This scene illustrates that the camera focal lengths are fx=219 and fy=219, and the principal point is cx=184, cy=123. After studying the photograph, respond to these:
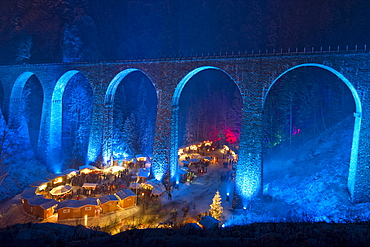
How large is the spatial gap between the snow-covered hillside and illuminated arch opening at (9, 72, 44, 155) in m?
29.3

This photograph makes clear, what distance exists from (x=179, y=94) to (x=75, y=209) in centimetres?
1327

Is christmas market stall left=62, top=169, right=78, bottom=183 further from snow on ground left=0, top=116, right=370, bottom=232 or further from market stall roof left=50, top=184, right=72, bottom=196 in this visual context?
snow on ground left=0, top=116, right=370, bottom=232

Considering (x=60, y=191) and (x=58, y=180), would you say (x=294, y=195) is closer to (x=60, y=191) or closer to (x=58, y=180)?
(x=60, y=191)

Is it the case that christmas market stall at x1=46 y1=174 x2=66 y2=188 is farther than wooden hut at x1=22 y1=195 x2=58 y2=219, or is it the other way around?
christmas market stall at x1=46 y1=174 x2=66 y2=188

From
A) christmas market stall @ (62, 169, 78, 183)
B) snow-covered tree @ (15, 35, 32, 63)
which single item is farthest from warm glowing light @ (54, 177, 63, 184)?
snow-covered tree @ (15, 35, 32, 63)

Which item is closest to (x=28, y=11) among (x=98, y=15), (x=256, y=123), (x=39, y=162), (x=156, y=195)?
(x=98, y=15)

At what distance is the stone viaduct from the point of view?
49.7 feet

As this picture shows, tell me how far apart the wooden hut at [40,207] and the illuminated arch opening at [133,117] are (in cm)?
1523

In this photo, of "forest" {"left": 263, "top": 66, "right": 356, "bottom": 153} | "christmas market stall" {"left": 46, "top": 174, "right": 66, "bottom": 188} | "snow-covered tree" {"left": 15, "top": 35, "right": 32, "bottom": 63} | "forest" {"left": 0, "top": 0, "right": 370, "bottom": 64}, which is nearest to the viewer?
"christmas market stall" {"left": 46, "top": 174, "right": 66, "bottom": 188}

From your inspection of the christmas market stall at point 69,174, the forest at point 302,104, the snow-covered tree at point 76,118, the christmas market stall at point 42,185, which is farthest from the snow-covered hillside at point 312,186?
the snow-covered tree at point 76,118

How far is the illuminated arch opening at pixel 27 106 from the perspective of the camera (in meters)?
28.7

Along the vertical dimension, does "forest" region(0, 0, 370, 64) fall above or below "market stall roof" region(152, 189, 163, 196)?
above

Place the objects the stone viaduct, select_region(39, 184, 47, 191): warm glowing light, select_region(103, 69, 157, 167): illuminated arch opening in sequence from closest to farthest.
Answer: the stone viaduct → select_region(39, 184, 47, 191): warm glowing light → select_region(103, 69, 157, 167): illuminated arch opening

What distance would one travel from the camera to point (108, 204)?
1706 centimetres
